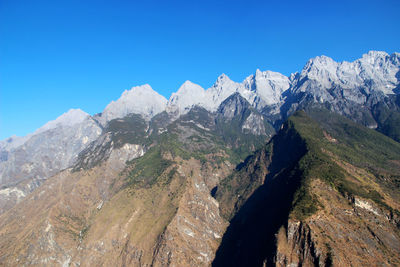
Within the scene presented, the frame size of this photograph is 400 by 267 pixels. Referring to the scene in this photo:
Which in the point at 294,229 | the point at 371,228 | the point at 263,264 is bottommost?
the point at 263,264

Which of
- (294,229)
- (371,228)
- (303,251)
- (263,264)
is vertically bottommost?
(263,264)

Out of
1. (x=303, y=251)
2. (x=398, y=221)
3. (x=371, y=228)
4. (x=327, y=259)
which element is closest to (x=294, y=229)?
(x=303, y=251)

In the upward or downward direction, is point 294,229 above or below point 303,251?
above

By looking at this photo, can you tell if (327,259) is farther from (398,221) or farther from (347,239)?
(398,221)

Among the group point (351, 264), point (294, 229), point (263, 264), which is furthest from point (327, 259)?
point (263, 264)

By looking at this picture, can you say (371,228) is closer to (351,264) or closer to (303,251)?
(351,264)

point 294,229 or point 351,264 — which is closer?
point 351,264

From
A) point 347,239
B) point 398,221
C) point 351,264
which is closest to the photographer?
point 351,264

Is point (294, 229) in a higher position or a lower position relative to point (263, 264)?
higher

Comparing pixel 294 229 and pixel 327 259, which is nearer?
pixel 327 259

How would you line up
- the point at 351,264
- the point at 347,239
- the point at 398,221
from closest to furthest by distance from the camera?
the point at 351,264 → the point at 347,239 → the point at 398,221
